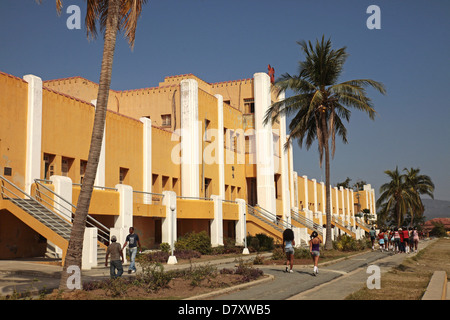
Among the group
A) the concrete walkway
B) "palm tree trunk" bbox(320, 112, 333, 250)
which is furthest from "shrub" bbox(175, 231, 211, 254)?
the concrete walkway

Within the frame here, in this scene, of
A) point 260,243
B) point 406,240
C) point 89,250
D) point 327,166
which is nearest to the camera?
point 89,250

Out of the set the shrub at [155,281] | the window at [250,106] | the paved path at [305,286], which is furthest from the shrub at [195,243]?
the window at [250,106]

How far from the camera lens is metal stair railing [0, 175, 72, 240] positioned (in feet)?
59.8

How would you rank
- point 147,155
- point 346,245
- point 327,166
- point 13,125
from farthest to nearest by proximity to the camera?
1. point 346,245
2. point 147,155
3. point 327,166
4. point 13,125

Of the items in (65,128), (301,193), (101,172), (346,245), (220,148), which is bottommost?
(346,245)

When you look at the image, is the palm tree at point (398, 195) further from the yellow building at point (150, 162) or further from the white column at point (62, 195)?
the white column at point (62, 195)

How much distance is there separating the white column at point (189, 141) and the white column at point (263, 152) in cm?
904

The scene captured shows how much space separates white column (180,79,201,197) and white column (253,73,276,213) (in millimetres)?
9035

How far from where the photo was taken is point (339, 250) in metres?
32.2

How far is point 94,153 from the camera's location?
39.9 ft

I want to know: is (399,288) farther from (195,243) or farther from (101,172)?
(101,172)

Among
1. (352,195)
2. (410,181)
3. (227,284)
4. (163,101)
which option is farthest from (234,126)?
(352,195)

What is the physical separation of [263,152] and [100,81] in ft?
97.7

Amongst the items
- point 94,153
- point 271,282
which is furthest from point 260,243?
point 94,153
